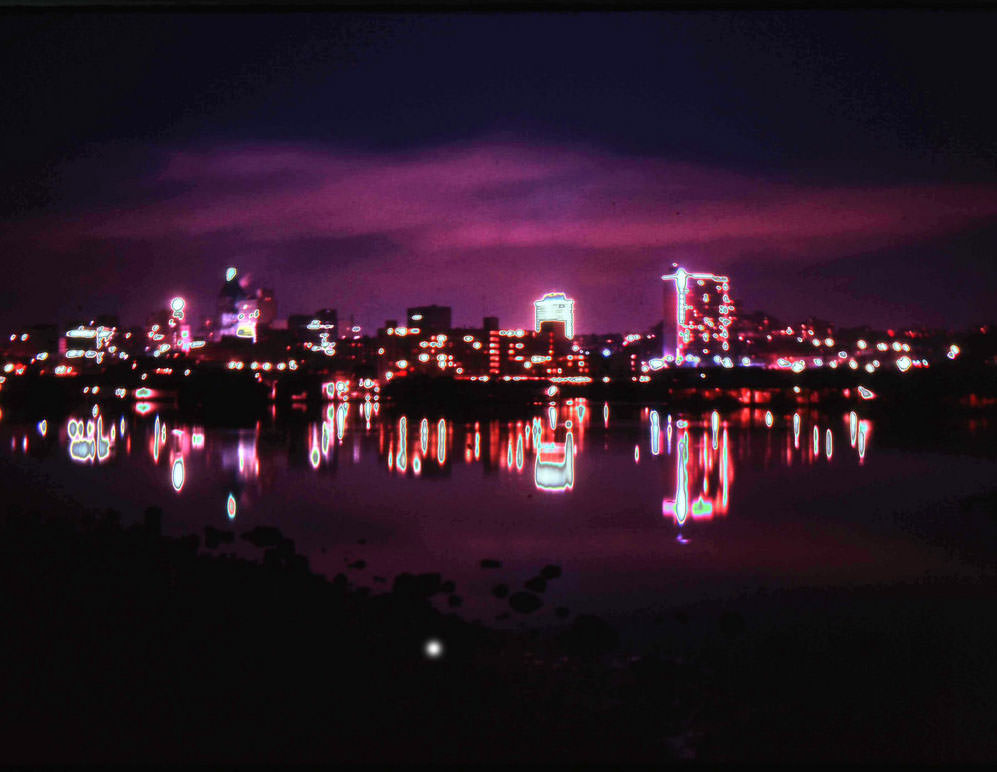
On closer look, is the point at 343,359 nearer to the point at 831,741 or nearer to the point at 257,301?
the point at 257,301

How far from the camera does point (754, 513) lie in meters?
8.23

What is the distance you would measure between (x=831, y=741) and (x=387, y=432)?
13.5 meters

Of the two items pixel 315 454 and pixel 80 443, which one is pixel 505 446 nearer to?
pixel 315 454

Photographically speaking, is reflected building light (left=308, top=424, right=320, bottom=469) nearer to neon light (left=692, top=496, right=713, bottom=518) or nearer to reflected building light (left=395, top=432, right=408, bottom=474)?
reflected building light (left=395, top=432, right=408, bottom=474)

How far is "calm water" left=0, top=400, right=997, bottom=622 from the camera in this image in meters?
5.84

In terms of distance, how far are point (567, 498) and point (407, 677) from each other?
5.56 m

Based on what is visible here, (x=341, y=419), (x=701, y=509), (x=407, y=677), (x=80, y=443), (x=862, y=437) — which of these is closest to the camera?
(x=407, y=677)

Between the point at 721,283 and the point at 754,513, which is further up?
the point at 721,283

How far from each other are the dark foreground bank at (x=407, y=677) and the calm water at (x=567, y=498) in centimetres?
72

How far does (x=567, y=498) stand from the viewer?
8875 millimetres

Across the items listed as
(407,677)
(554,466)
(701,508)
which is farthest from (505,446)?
(407,677)

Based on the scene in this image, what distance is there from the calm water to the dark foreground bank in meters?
0.72

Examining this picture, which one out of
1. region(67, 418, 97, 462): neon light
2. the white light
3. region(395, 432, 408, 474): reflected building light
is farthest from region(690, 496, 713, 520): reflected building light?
region(67, 418, 97, 462): neon light

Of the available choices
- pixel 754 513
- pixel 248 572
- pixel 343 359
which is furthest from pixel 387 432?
pixel 343 359
